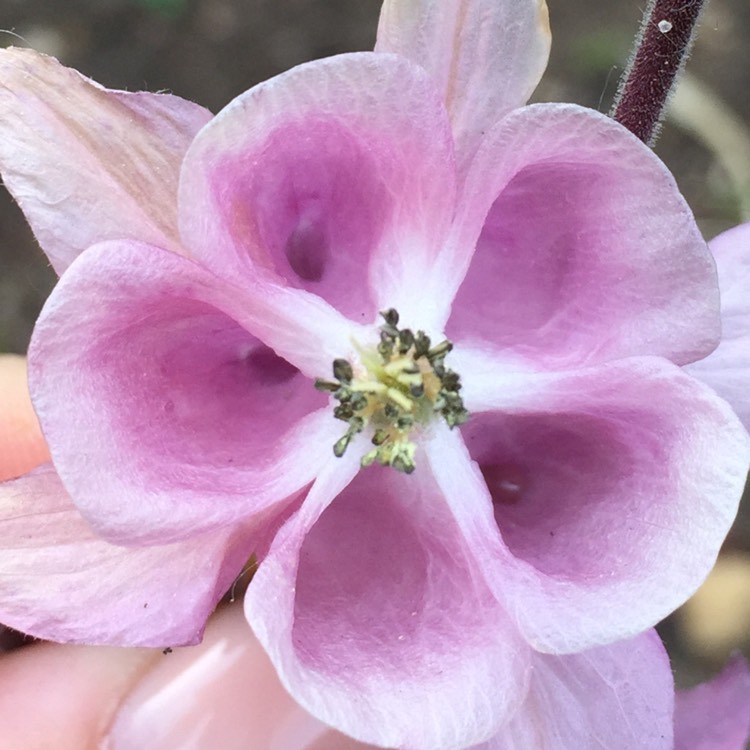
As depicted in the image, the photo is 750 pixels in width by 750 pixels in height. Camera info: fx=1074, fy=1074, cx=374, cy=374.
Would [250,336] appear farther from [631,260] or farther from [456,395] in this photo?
[631,260]

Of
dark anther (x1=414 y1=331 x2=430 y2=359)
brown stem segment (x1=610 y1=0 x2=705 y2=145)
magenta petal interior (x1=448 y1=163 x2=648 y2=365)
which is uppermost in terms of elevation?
brown stem segment (x1=610 y1=0 x2=705 y2=145)

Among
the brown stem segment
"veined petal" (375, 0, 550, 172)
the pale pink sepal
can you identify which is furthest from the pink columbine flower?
the pale pink sepal

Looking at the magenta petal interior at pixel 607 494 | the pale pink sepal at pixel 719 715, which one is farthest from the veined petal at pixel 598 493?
the pale pink sepal at pixel 719 715

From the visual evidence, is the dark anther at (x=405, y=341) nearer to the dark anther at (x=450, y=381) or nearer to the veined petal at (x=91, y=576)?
the dark anther at (x=450, y=381)

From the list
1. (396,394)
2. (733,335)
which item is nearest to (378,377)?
(396,394)

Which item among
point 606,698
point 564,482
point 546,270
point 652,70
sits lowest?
point 606,698

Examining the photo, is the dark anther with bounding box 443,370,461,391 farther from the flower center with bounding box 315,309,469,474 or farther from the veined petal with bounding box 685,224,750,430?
the veined petal with bounding box 685,224,750,430

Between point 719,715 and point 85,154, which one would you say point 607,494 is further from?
point 719,715
